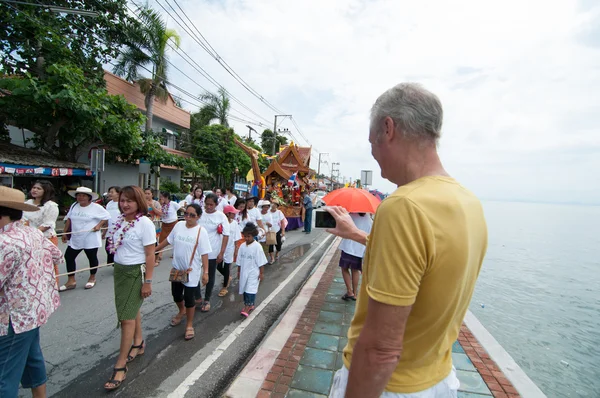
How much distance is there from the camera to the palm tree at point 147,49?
52.2 feet

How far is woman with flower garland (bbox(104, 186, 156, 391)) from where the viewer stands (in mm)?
3121

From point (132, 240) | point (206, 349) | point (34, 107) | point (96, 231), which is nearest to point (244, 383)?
point (206, 349)

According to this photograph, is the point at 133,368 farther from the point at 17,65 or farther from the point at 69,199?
the point at 17,65

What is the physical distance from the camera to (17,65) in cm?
1148

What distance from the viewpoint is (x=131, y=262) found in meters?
3.19

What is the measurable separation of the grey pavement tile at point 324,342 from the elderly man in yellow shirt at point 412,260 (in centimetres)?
269

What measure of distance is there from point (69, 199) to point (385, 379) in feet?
52.4

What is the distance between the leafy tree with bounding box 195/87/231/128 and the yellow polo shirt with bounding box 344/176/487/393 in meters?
28.5

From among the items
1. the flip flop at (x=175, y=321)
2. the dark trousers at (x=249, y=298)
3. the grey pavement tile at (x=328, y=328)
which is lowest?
the flip flop at (x=175, y=321)

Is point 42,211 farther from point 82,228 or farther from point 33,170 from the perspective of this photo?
point 33,170

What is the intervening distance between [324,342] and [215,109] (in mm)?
27426

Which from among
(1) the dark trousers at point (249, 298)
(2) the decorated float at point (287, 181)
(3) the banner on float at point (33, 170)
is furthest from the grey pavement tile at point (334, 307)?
(3) the banner on float at point (33, 170)

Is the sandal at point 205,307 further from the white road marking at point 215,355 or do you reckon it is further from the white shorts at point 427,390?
the white shorts at point 427,390

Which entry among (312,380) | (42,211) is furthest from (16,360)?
(42,211)
